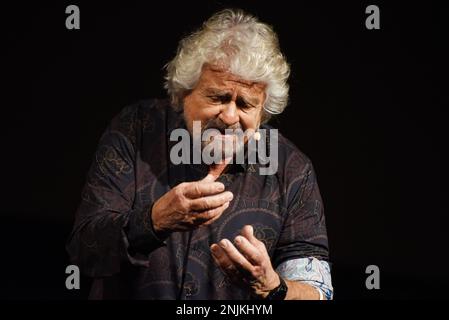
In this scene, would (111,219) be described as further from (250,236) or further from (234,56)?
(234,56)

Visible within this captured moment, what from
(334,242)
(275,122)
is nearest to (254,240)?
(275,122)

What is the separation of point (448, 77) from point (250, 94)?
3.06 feet

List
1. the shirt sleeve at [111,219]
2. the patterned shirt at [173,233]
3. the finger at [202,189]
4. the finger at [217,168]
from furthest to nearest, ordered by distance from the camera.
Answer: the finger at [217,168] < the patterned shirt at [173,233] < the shirt sleeve at [111,219] < the finger at [202,189]

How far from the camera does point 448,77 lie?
100 inches

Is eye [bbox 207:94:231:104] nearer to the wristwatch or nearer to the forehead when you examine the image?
the forehead

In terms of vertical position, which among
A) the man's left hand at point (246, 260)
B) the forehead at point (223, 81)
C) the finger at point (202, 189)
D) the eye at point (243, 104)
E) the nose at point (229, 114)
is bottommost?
the man's left hand at point (246, 260)

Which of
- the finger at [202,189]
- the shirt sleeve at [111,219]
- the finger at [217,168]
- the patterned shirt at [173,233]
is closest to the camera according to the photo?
the finger at [202,189]

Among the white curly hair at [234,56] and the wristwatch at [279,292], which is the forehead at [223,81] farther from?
the wristwatch at [279,292]

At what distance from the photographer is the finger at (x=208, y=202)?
1539mm

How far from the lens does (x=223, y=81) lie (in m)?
1.83

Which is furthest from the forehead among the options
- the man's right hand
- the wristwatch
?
the wristwatch

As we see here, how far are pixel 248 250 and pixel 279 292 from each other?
16 cm

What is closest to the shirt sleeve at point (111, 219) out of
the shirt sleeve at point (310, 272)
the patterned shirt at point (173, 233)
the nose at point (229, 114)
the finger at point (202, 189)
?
the patterned shirt at point (173, 233)

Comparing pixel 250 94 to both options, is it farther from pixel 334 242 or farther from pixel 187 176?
pixel 334 242
